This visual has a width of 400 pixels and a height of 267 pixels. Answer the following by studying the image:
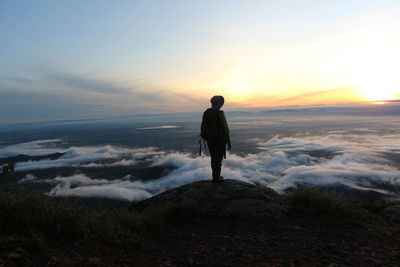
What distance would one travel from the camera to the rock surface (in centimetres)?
799

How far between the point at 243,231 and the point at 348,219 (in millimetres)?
3535

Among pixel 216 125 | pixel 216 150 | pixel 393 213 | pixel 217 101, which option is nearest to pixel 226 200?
pixel 216 150

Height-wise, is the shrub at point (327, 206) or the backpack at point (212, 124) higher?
the backpack at point (212, 124)

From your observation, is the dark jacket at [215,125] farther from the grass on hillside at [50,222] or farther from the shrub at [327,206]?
the grass on hillside at [50,222]

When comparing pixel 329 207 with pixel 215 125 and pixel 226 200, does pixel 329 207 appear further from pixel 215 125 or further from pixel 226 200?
pixel 215 125

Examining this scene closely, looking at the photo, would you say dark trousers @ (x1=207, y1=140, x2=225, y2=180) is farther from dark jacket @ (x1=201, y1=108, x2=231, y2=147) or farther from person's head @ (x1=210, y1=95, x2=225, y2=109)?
person's head @ (x1=210, y1=95, x2=225, y2=109)

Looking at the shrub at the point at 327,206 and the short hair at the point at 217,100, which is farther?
the short hair at the point at 217,100

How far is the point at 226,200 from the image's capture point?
8.67 m

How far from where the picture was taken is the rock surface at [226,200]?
26.2ft

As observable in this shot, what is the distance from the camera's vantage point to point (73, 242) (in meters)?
4.23

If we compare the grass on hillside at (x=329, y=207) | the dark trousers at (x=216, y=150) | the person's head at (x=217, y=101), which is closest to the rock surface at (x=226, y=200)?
the grass on hillside at (x=329, y=207)

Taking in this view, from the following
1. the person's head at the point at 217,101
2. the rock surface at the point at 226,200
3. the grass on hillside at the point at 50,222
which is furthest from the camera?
the person's head at the point at 217,101

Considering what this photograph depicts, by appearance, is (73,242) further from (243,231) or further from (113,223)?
(243,231)

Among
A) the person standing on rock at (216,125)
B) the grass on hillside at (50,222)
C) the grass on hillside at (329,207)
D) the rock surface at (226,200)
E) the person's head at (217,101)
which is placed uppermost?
the person's head at (217,101)
